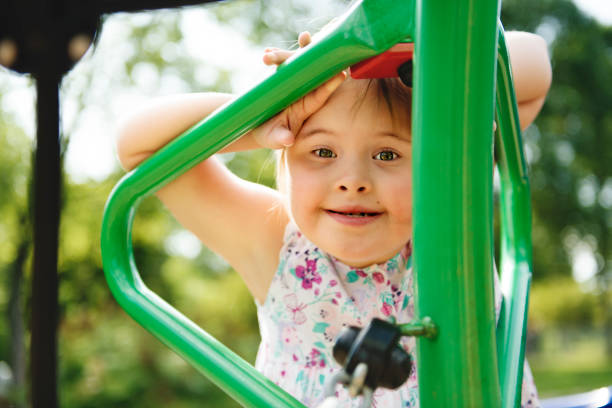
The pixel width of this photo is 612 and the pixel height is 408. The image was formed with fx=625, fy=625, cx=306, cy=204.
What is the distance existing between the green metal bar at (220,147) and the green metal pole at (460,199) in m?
0.07

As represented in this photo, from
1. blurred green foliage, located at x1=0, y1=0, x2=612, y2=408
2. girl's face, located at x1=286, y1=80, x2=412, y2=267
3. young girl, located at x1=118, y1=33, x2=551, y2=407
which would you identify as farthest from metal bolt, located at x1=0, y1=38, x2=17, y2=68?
blurred green foliage, located at x1=0, y1=0, x2=612, y2=408

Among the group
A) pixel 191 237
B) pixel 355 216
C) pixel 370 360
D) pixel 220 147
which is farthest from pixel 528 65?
pixel 191 237

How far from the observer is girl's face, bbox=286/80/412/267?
0.71 meters

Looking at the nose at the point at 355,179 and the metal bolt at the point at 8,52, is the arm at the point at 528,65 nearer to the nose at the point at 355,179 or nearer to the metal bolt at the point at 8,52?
the nose at the point at 355,179

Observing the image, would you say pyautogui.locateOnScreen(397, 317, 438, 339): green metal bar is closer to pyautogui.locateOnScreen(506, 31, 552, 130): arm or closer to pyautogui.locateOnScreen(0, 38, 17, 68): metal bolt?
pyautogui.locateOnScreen(506, 31, 552, 130): arm

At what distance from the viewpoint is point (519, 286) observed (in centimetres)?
69

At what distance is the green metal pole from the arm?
0.50 metres

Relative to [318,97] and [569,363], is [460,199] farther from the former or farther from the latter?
[569,363]

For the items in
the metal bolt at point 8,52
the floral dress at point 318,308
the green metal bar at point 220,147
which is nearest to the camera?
the green metal bar at point 220,147

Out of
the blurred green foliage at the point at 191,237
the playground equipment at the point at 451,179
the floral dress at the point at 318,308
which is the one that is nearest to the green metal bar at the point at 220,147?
the playground equipment at the point at 451,179

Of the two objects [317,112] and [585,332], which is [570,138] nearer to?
[585,332]

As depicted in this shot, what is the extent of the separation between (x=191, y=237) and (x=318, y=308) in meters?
6.47

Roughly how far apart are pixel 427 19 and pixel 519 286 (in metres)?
0.36

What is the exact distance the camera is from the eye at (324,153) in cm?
73
